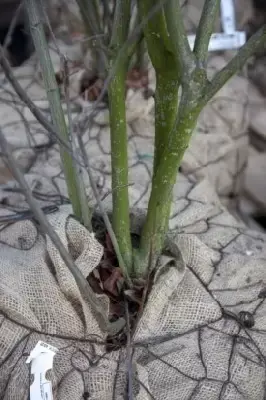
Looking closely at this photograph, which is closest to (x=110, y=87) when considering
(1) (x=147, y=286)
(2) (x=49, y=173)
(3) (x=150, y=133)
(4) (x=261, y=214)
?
(1) (x=147, y=286)

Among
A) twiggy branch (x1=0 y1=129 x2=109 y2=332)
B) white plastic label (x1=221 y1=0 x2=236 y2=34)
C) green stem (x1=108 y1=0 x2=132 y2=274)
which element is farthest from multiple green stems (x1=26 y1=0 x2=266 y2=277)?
white plastic label (x1=221 y1=0 x2=236 y2=34)

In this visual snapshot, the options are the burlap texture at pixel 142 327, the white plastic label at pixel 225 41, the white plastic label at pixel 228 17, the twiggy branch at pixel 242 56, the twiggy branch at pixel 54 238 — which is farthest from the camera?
the white plastic label at pixel 228 17

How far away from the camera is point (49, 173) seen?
4.96 ft

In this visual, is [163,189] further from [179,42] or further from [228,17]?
[228,17]

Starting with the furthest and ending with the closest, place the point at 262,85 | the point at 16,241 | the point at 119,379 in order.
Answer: the point at 262,85
the point at 16,241
the point at 119,379

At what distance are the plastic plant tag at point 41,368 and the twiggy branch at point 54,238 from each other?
93 millimetres

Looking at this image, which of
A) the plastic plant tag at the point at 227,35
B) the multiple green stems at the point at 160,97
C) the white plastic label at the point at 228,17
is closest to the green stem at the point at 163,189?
the multiple green stems at the point at 160,97

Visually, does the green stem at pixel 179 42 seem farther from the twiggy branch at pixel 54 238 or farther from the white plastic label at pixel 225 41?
the white plastic label at pixel 225 41

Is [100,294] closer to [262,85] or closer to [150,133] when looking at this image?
[150,133]

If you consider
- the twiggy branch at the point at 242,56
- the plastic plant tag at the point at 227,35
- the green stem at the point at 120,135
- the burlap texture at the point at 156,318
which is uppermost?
the twiggy branch at the point at 242,56

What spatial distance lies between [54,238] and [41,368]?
10.0 inches

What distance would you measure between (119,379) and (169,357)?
3.7 inches

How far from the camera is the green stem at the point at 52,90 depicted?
916 mm

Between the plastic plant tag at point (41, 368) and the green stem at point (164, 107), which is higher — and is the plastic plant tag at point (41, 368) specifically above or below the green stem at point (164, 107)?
below
